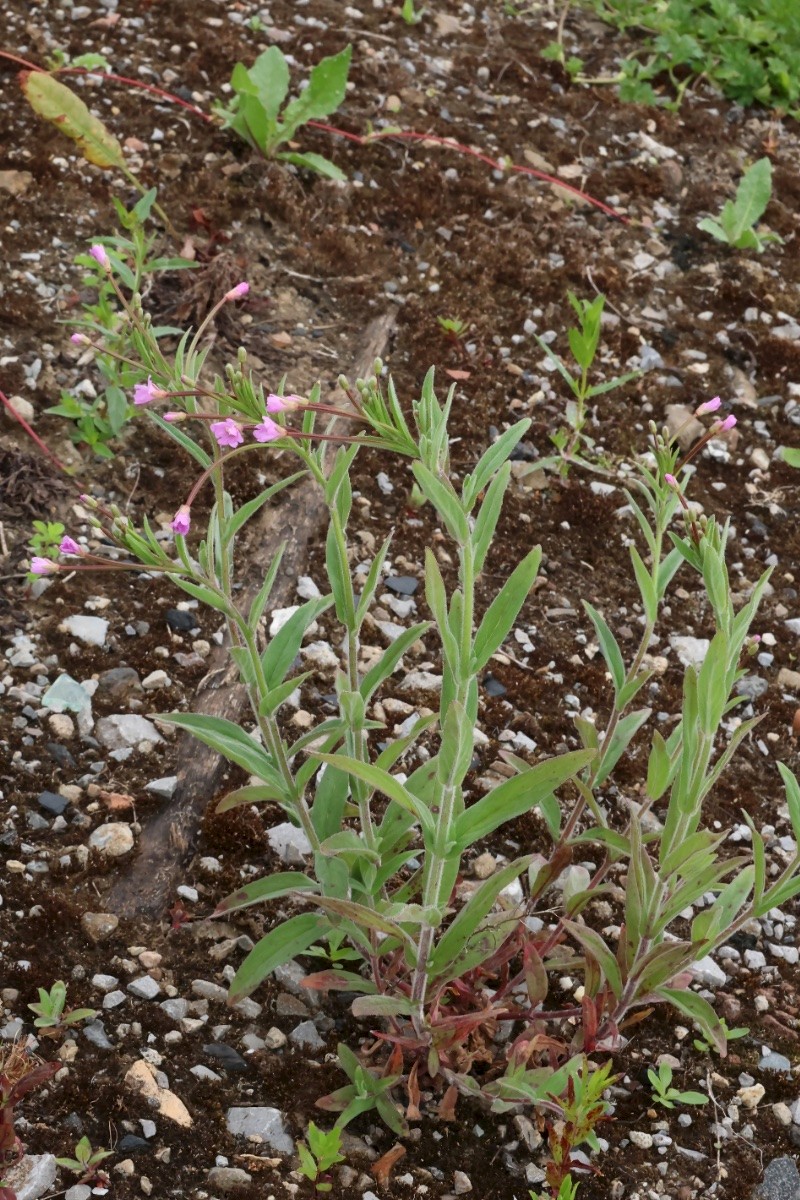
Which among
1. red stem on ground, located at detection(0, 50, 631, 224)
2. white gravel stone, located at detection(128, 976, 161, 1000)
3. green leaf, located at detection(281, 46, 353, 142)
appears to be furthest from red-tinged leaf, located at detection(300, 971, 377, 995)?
red stem on ground, located at detection(0, 50, 631, 224)

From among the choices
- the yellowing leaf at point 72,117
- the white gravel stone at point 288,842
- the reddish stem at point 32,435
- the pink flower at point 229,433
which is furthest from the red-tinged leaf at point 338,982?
the yellowing leaf at point 72,117

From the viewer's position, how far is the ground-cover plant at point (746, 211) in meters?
4.54

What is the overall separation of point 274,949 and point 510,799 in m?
0.60

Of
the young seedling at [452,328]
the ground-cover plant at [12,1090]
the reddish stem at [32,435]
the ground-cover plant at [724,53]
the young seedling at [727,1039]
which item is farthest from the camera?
the ground-cover plant at [724,53]

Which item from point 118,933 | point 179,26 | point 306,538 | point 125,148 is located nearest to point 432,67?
point 179,26

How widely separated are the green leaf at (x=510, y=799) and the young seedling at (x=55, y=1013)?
0.89 m

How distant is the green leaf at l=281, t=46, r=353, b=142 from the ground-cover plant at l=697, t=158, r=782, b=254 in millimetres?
1413

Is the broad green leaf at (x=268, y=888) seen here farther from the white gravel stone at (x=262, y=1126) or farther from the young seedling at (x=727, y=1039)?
the young seedling at (x=727, y=1039)

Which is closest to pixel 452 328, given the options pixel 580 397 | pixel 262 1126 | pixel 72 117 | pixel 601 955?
pixel 580 397

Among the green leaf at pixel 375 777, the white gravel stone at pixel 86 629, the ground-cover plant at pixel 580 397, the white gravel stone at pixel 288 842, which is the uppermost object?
the green leaf at pixel 375 777

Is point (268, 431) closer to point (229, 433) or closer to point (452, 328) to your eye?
point (229, 433)

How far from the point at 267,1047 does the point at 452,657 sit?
106cm

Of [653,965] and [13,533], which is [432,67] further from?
[653,965]

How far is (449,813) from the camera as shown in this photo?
1.87 metres
